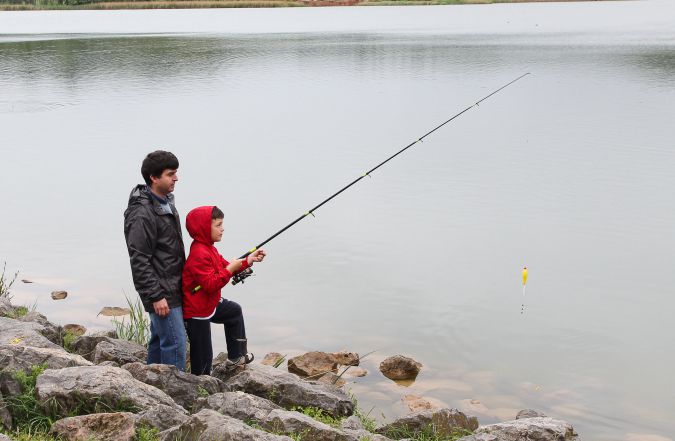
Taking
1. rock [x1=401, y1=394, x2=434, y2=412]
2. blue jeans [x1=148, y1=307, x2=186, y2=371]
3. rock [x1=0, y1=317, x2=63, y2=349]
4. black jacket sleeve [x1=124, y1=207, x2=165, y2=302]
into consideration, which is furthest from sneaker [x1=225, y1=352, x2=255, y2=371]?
rock [x1=401, y1=394, x2=434, y2=412]

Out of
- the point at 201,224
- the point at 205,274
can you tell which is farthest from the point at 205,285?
the point at 201,224

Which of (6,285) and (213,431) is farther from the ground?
(213,431)

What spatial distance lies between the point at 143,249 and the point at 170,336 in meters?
0.62

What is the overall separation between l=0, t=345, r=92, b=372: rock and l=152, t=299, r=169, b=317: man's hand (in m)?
0.55

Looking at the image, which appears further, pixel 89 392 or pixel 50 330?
pixel 50 330

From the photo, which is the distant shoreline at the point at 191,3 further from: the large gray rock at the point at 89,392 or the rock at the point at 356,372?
the large gray rock at the point at 89,392

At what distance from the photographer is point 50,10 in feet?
300

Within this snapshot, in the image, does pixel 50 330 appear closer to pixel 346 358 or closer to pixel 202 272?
pixel 202 272

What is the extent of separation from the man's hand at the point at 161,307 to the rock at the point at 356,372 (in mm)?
2336

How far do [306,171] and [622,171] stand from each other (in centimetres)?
528

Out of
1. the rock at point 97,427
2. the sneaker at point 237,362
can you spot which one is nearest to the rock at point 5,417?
the rock at point 97,427

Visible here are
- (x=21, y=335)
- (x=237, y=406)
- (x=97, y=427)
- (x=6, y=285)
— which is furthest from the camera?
(x=6, y=285)

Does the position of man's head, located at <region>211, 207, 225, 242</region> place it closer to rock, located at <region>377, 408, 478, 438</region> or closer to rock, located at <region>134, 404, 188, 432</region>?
rock, located at <region>134, 404, 188, 432</region>

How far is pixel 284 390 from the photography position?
19.4 ft
